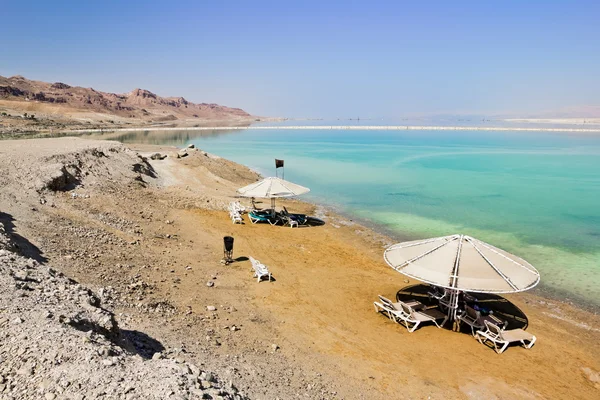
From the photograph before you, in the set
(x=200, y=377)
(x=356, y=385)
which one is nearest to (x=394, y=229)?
(x=356, y=385)

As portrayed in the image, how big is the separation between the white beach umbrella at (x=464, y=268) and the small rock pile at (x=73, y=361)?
5.95m

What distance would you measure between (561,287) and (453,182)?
971 inches

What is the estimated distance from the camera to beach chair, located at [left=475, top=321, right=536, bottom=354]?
8891mm

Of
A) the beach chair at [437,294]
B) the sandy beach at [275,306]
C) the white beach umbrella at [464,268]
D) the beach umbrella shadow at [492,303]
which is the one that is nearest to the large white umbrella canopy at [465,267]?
the white beach umbrella at [464,268]

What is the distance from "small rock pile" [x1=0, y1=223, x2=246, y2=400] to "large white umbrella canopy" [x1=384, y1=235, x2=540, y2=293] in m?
5.94

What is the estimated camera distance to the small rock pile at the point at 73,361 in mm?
4285

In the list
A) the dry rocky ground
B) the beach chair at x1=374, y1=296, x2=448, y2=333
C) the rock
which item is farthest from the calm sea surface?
the rock

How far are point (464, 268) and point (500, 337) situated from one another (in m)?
1.81

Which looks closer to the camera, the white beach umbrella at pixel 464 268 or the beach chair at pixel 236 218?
the white beach umbrella at pixel 464 268

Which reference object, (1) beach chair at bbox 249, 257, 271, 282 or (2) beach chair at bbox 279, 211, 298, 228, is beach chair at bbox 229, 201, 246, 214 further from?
(1) beach chair at bbox 249, 257, 271, 282

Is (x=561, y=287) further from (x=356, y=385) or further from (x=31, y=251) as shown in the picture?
(x=31, y=251)

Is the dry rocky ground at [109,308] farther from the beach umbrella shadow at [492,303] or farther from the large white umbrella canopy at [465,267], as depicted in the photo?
the beach umbrella shadow at [492,303]

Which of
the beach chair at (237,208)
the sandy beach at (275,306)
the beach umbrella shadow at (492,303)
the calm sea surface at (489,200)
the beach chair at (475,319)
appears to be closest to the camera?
the sandy beach at (275,306)

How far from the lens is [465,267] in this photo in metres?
9.23
